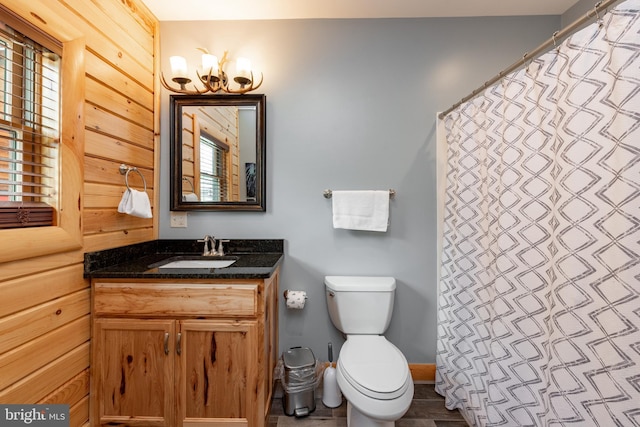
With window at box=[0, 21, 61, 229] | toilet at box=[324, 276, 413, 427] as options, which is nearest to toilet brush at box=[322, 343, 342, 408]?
toilet at box=[324, 276, 413, 427]

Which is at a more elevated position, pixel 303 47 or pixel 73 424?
pixel 303 47

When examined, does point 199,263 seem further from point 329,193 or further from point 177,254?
point 329,193

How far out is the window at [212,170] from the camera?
6.30ft

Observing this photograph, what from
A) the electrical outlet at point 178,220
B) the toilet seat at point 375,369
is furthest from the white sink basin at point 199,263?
the toilet seat at point 375,369

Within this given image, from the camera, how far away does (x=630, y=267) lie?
0.83 m

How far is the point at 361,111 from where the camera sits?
1.94 metres

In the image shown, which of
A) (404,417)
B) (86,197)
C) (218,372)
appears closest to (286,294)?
(218,372)

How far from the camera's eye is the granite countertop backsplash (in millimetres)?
1365

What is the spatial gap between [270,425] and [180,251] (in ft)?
3.83

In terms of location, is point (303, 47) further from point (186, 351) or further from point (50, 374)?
point (50, 374)

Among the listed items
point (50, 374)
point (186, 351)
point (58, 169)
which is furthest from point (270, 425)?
point (58, 169)

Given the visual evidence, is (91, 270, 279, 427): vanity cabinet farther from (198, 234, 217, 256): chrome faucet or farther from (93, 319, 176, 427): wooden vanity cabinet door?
(198, 234, 217, 256): chrome faucet

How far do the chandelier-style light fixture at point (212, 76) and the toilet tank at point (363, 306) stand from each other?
4.47 ft

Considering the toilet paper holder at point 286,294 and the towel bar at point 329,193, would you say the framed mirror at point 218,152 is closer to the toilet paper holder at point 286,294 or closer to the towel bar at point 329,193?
the towel bar at point 329,193
